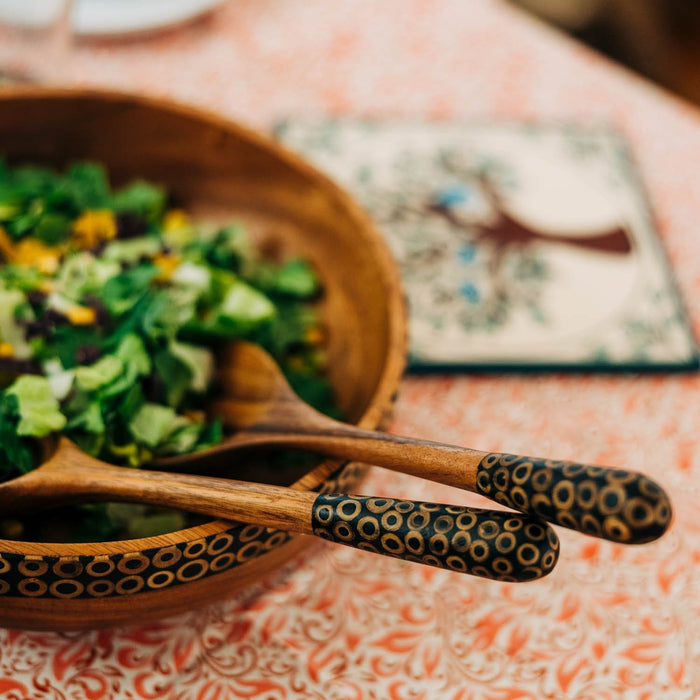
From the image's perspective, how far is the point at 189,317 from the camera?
626 mm

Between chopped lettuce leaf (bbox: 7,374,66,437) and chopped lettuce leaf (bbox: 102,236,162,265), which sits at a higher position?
chopped lettuce leaf (bbox: 102,236,162,265)

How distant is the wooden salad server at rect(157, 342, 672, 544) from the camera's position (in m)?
0.36

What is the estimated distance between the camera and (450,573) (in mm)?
641

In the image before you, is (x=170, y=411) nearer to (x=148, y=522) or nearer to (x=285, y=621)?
(x=148, y=522)

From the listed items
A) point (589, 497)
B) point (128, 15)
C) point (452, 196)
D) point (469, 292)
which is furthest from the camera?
point (128, 15)

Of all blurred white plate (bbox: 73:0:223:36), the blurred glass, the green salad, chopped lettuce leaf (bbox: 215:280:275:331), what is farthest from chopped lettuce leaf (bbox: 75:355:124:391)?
blurred white plate (bbox: 73:0:223:36)

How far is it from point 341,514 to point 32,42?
90cm

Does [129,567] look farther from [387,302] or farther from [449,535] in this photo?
[387,302]

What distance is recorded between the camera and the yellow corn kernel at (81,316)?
608 millimetres

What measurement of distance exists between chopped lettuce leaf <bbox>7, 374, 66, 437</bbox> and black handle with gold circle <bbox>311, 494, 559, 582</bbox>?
229 millimetres

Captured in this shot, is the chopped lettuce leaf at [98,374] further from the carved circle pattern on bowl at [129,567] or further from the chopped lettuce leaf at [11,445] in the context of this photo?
the carved circle pattern on bowl at [129,567]

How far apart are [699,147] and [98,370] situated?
0.95m

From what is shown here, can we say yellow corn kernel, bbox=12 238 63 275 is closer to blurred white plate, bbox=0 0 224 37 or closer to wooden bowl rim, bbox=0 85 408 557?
wooden bowl rim, bbox=0 85 408 557

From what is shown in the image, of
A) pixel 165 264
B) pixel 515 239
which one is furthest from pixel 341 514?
pixel 515 239
